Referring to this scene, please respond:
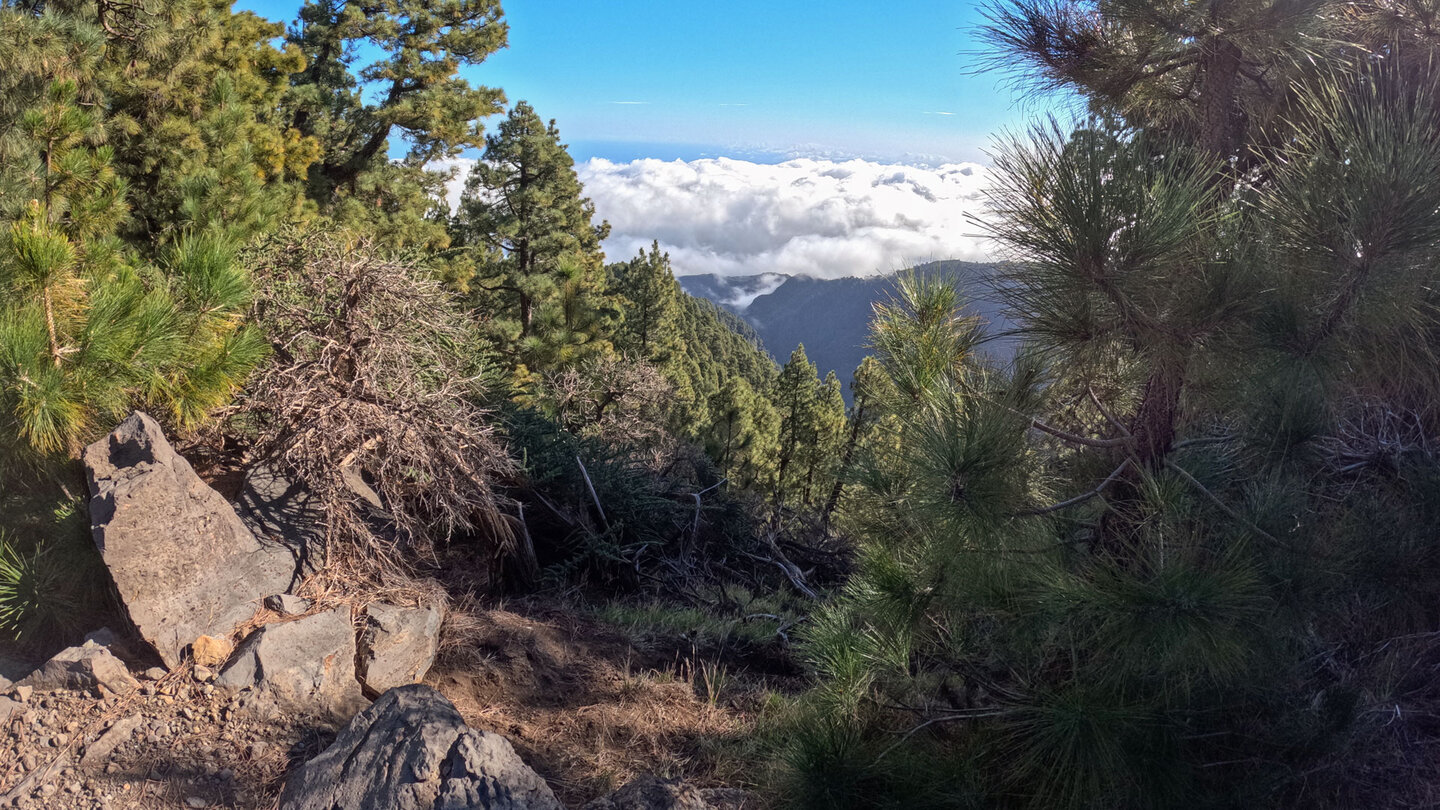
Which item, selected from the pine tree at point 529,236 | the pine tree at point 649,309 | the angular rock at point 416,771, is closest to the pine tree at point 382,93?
the pine tree at point 529,236

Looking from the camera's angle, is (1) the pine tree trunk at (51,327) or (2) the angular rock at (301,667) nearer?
(2) the angular rock at (301,667)

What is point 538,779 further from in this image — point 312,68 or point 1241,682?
point 312,68

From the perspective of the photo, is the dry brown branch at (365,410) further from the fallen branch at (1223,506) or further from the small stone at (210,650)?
the fallen branch at (1223,506)

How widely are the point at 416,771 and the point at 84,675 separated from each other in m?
1.67

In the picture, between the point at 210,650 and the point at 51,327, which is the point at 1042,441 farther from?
the point at 51,327

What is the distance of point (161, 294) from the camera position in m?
3.69

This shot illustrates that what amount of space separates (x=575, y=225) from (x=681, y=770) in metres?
20.0

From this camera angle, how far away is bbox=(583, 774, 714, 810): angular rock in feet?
8.79

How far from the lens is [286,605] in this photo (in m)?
3.62

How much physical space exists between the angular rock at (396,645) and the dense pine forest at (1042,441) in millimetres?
222

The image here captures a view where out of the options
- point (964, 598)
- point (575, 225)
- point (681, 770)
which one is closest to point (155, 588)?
point (681, 770)

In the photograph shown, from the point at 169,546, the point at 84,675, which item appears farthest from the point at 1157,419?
the point at 84,675

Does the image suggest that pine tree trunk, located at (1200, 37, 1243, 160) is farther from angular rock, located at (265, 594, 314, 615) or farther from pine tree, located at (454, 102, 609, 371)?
pine tree, located at (454, 102, 609, 371)

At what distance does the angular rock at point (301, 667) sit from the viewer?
126 inches
